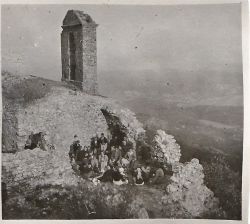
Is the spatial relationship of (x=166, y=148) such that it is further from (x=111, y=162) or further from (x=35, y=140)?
(x=35, y=140)

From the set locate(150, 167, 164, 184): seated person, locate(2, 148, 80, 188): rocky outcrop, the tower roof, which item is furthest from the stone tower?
locate(150, 167, 164, 184): seated person

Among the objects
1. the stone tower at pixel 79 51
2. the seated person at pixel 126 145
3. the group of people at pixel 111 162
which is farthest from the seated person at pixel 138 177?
the stone tower at pixel 79 51

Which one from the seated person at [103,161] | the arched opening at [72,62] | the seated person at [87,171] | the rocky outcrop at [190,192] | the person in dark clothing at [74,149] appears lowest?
the rocky outcrop at [190,192]

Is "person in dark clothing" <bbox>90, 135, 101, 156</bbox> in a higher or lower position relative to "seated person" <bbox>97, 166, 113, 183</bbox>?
higher

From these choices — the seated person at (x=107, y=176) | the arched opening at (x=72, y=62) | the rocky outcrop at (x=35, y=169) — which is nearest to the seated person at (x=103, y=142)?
the seated person at (x=107, y=176)

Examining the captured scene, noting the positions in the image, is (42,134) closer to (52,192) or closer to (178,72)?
(52,192)

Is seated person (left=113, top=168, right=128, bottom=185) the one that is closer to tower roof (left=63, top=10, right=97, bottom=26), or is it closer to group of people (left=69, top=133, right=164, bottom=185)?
group of people (left=69, top=133, right=164, bottom=185)

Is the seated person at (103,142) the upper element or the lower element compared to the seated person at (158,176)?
upper

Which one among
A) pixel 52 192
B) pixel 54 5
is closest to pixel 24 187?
pixel 52 192

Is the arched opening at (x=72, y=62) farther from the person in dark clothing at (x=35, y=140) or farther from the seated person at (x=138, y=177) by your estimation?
the seated person at (x=138, y=177)

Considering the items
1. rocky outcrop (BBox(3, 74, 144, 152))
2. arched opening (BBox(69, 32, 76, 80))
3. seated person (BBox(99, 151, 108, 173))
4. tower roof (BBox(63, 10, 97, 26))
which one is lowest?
seated person (BBox(99, 151, 108, 173))
